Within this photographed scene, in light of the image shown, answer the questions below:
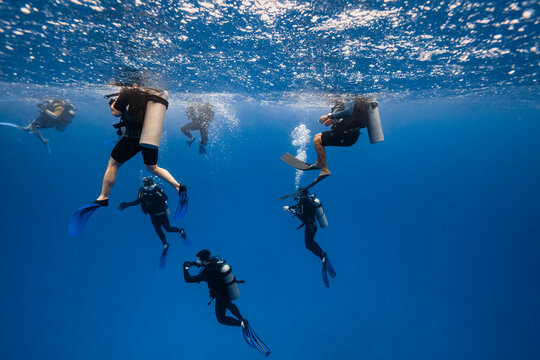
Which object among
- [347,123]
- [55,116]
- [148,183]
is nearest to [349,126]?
[347,123]

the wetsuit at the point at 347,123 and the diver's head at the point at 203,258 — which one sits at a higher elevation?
the wetsuit at the point at 347,123

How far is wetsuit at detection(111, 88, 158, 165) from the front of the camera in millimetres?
3932

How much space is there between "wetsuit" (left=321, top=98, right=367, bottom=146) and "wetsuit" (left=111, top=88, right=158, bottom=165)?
3.93 m

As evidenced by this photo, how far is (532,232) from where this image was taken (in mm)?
47062

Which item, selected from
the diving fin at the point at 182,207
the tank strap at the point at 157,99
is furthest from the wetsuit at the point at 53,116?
the tank strap at the point at 157,99

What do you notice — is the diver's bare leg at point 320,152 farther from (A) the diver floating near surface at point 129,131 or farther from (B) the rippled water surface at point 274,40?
(A) the diver floating near surface at point 129,131

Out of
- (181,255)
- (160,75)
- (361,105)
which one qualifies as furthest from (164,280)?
(361,105)

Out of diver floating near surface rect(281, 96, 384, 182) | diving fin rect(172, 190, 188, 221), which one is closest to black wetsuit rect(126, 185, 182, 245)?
diving fin rect(172, 190, 188, 221)

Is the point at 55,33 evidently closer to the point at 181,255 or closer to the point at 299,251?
the point at 181,255

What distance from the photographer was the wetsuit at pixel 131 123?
393 cm

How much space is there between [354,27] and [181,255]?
33274 millimetres

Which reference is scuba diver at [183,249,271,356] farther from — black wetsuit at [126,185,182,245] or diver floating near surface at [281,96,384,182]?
diver floating near surface at [281,96,384,182]

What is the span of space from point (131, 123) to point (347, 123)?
15.0 ft

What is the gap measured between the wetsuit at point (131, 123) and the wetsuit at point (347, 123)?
3.93 meters
